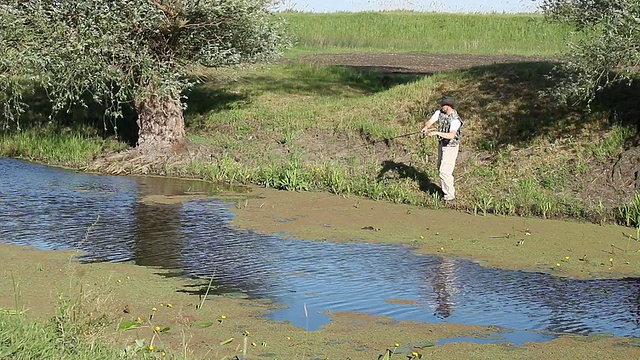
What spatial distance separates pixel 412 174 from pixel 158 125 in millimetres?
5865

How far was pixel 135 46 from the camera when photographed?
861 inches

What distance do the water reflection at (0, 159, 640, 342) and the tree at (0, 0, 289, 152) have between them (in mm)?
3459

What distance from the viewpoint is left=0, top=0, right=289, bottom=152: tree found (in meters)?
21.2

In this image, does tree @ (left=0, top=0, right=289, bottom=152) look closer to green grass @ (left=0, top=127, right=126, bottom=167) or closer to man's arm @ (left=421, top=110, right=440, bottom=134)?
green grass @ (left=0, top=127, right=126, bottom=167)

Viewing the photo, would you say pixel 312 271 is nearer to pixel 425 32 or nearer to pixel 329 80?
pixel 329 80

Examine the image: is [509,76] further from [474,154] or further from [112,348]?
[112,348]

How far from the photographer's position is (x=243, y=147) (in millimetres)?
23609

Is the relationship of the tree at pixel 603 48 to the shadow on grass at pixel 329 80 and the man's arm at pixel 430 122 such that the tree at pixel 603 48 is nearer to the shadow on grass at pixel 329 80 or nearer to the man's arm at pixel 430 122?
the man's arm at pixel 430 122

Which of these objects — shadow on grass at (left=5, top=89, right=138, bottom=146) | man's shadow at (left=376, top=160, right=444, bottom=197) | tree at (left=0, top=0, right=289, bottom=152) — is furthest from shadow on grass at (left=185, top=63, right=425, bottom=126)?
man's shadow at (left=376, top=160, right=444, bottom=197)

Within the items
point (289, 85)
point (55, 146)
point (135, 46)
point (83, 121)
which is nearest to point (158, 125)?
point (135, 46)

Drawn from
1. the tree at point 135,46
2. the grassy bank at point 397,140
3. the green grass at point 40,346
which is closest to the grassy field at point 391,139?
the grassy bank at point 397,140

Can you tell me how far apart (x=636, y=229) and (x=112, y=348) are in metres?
9.98

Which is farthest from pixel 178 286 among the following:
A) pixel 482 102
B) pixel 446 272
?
pixel 482 102

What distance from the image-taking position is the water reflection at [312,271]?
11.4 metres
